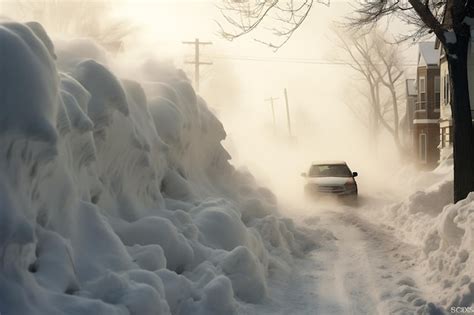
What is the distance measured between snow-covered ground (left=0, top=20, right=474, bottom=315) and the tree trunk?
5.38 feet

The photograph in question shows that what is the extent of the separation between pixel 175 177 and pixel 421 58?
34.6m

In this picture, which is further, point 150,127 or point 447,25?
point 447,25

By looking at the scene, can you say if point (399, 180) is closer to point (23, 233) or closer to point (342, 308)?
point (342, 308)

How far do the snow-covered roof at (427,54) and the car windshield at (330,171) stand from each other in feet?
73.2

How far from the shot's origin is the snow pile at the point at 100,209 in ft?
14.0

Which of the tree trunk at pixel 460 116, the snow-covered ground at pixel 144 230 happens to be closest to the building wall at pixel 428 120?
the tree trunk at pixel 460 116

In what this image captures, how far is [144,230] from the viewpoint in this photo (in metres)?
6.23

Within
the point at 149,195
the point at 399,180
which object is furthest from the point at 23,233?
the point at 399,180

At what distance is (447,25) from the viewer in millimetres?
12820

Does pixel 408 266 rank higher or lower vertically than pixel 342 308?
lower

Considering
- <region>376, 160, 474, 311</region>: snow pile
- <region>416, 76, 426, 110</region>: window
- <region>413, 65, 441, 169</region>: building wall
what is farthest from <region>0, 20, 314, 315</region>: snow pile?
<region>416, 76, 426, 110</region>: window

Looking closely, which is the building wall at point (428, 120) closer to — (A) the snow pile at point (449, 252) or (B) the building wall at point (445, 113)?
(B) the building wall at point (445, 113)

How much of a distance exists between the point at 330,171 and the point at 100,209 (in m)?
13.5

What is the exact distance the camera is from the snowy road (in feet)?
20.9
